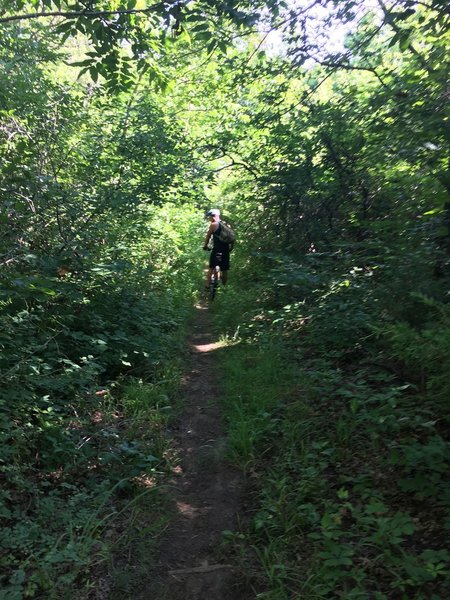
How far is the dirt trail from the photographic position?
2.73 m

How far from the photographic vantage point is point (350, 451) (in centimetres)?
351

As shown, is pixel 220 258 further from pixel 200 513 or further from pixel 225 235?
pixel 200 513

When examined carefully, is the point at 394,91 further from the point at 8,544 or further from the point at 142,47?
the point at 8,544

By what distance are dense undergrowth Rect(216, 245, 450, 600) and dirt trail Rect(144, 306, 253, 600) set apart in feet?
0.53

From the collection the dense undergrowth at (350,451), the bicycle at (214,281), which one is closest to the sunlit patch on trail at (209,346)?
the dense undergrowth at (350,451)

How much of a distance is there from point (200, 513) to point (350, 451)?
4.22ft

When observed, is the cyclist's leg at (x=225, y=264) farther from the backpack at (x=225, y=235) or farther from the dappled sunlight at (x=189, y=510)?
the dappled sunlight at (x=189, y=510)

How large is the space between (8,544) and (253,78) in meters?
7.01

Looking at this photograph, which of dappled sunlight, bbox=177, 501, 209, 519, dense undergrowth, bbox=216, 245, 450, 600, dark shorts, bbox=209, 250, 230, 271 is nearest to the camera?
dense undergrowth, bbox=216, 245, 450, 600

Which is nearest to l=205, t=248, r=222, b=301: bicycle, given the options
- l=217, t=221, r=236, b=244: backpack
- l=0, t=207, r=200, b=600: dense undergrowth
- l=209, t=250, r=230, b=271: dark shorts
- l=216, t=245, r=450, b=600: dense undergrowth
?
l=209, t=250, r=230, b=271: dark shorts

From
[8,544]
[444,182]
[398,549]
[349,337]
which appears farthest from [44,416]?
[444,182]

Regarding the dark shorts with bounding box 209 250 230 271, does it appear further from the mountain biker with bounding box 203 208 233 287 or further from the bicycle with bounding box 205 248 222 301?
the bicycle with bounding box 205 248 222 301

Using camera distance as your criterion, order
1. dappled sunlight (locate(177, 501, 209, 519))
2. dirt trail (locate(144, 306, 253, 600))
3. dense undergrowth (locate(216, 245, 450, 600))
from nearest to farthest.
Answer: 1. dense undergrowth (locate(216, 245, 450, 600))
2. dirt trail (locate(144, 306, 253, 600))
3. dappled sunlight (locate(177, 501, 209, 519))

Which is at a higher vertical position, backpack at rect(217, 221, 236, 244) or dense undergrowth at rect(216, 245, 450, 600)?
backpack at rect(217, 221, 236, 244)
